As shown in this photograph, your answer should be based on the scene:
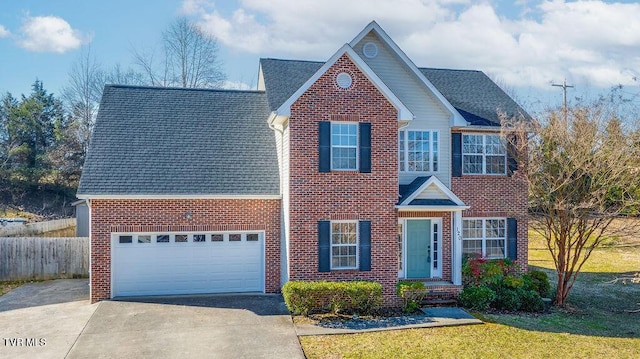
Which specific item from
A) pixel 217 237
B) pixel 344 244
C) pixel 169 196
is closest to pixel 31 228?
pixel 169 196

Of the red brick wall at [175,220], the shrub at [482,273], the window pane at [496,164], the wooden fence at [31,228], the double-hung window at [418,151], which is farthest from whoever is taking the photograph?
the wooden fence at [31,228]

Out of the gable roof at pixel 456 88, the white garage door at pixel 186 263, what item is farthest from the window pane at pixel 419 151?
the white garage door at pixel 186 263

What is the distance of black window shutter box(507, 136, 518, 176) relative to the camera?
1484 centimetres

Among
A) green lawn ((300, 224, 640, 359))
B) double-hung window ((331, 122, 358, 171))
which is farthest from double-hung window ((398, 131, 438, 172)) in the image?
green lawn ((300, 224, 640, 359))

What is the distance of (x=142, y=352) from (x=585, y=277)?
1774 cm

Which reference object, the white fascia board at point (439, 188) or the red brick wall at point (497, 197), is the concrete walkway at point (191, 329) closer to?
the white fascia board at point (439, 188)

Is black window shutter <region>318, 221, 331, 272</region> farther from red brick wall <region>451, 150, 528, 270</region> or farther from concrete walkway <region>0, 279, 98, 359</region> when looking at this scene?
concrete walkway <region>0, 279, 98, 359</region>

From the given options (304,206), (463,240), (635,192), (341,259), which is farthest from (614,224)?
(304,206)

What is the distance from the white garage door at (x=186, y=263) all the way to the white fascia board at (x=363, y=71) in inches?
162

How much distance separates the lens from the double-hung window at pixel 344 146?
42.9ft

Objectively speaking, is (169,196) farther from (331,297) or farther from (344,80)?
(344,80)

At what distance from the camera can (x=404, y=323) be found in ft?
37.8

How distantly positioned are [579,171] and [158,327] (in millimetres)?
12296

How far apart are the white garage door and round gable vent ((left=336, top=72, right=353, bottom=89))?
5141 millimetres
